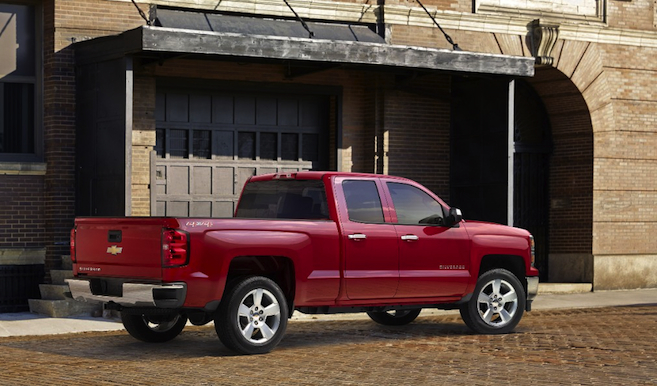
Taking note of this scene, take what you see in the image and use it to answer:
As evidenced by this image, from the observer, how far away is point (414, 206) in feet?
41.7

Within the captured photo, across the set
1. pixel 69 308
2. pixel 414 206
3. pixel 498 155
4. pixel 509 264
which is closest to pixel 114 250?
pixel 414 206

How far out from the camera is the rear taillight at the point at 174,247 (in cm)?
1061

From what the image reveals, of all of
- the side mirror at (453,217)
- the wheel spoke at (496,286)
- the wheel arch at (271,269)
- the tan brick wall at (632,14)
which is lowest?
the wheel spoke at (496,286)

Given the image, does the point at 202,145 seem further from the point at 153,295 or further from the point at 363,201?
the point at 153,295

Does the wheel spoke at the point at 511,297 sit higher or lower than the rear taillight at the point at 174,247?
lower

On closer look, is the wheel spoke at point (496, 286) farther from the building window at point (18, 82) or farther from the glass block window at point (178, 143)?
the building window at point (18, 82)

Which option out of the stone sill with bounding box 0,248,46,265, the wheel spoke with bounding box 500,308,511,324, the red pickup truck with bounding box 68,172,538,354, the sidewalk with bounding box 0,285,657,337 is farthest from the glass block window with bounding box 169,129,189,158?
the wheel spoke with bounding box 500,308,511,324

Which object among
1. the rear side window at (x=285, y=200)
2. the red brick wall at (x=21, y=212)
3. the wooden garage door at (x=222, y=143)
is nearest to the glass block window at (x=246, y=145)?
the wooden garage door at (x=222, y=143)

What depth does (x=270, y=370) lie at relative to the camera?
1007 cm

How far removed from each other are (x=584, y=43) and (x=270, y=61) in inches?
251

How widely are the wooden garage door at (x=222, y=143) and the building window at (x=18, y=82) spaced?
2.02 meters

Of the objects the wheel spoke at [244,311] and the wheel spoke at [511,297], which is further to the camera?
the wheel spoke at [511,297]

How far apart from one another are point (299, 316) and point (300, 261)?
4142mm

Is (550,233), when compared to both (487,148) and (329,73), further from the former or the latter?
(329,73)
